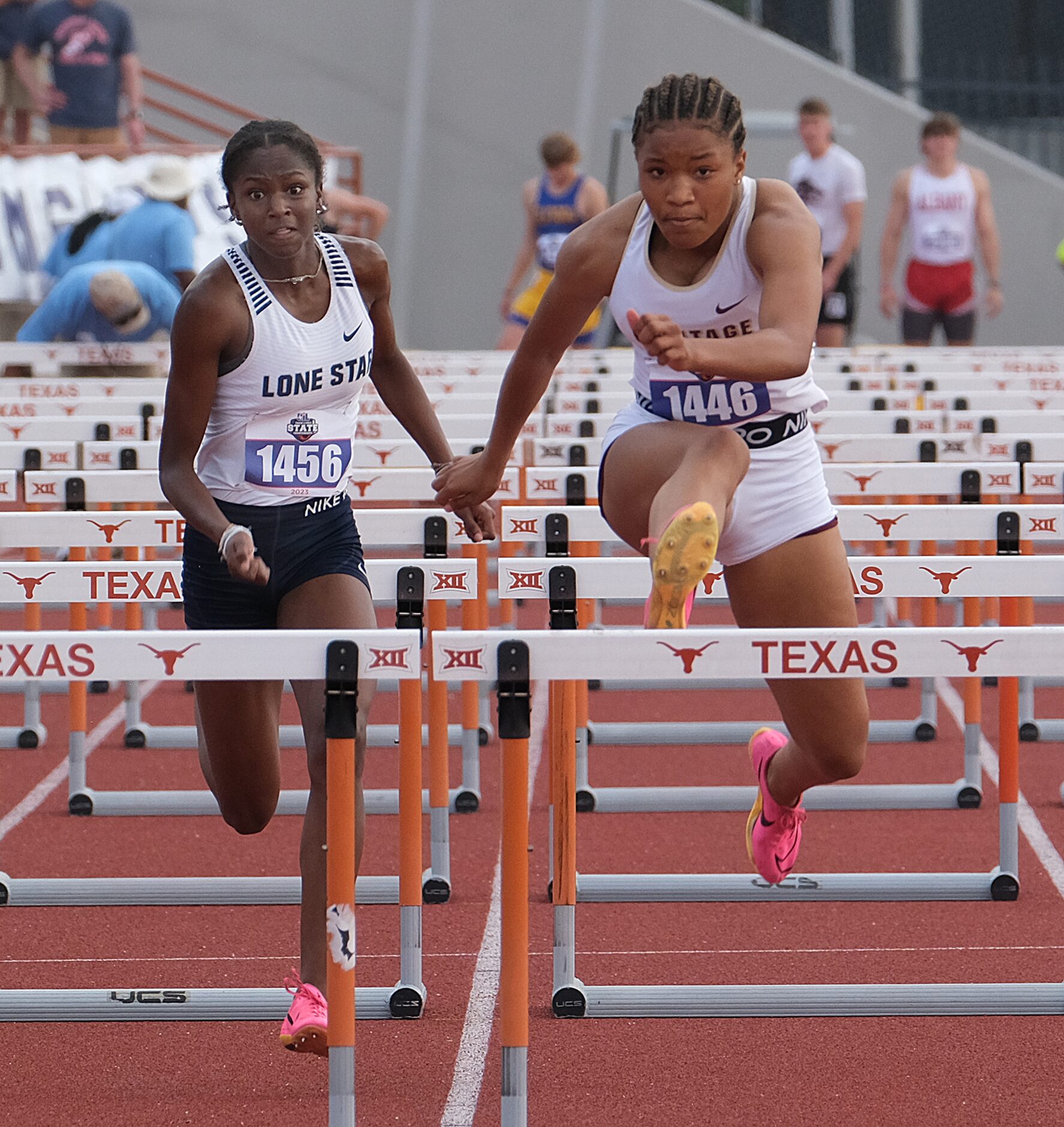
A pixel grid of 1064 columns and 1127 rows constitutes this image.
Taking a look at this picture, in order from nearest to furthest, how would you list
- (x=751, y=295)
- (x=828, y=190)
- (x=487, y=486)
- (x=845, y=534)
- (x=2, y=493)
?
(x=751, y=295), (x=487, y=486), (x=845, y=534), (x=2, y=493), (x=828, y=190)

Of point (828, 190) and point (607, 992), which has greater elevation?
point (828, 190)

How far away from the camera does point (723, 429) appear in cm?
331

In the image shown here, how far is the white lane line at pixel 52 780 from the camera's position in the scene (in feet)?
18.7

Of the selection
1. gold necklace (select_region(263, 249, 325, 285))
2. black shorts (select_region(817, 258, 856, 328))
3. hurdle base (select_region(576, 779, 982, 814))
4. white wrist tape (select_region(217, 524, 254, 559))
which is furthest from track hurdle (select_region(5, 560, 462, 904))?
black shorts (select_region(817, 258, 856, 328))

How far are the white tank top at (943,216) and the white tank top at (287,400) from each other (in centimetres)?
822

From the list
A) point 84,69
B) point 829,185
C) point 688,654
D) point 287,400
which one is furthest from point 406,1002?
point 84,69

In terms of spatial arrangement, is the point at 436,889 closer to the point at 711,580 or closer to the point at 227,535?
the point at 711,580

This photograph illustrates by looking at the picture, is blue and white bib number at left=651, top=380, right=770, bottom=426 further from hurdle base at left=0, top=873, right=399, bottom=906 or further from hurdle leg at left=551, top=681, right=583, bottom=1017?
hurdle base at left=0, top=873, right=399, bottom=906

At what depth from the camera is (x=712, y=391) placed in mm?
3348

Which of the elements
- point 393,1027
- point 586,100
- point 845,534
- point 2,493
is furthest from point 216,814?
point 586,100

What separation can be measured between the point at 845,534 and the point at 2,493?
7.85 ft

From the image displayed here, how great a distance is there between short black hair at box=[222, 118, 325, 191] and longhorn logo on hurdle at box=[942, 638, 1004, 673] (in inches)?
61.0

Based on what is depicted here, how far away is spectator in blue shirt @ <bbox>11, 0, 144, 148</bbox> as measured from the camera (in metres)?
12.1

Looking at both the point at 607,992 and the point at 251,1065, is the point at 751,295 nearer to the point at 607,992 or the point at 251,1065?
the point at 607,992
